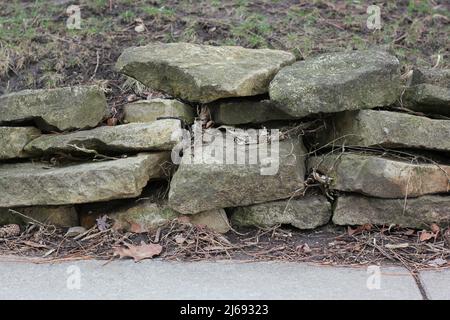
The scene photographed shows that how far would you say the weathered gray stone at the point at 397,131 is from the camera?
3.71m

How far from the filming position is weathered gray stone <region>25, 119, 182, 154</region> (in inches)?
149

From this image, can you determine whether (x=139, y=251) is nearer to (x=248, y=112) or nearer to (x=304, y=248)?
(x=304, y=248)

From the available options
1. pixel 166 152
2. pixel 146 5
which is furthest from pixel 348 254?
pixel 146 5

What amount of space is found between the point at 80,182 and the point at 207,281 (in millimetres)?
1056

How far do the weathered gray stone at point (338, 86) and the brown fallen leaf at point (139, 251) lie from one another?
1134 mm

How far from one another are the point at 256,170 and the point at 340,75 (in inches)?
30.0

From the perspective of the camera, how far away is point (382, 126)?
12.2 feet

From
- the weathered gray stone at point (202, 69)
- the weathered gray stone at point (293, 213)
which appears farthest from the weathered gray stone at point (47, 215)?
the weathered gray stone at point (293, 213)

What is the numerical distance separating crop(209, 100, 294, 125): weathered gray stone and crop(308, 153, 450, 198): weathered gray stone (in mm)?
510

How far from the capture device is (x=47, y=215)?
391cm

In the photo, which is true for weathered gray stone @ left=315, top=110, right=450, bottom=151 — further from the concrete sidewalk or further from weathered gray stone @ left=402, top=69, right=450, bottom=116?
the concrete sidewalk

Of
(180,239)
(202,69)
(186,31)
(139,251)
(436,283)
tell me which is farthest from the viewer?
(186,31)

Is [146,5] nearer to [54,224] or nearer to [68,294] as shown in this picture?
[54,224]
